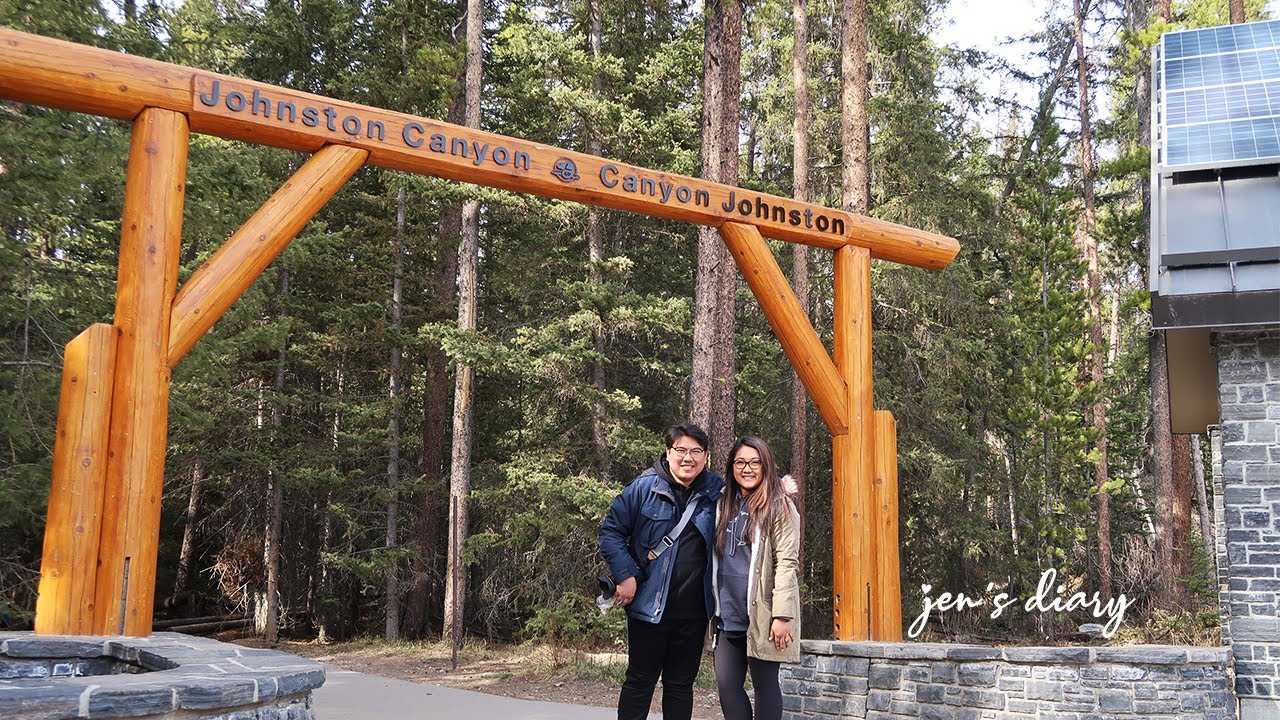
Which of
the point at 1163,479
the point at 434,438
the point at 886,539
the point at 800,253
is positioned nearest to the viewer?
the point at 886,539

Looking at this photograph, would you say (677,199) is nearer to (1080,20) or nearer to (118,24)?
(118,24)

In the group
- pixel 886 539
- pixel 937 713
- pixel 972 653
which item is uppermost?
pixel 886 539

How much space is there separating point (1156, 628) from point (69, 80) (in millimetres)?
13148

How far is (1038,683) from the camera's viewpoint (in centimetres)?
550

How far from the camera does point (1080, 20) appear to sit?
18.9 metres

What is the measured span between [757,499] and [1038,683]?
237cm

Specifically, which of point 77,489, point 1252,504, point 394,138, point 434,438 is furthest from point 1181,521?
point 77,489

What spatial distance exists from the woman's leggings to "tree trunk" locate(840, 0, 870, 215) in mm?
7857

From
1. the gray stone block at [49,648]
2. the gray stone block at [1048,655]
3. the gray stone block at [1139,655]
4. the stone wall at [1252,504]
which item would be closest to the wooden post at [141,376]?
the gray stone block at [49,648]

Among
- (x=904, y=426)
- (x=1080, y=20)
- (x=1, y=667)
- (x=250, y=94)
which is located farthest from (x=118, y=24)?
(x=1080, y=20)

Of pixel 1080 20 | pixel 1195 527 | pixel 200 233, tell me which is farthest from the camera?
pixel 1195 527

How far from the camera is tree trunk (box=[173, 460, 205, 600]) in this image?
15.8 m

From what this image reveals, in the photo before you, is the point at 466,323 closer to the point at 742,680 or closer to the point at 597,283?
the point at 597,283

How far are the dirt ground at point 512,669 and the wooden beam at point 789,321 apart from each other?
2924 mm
